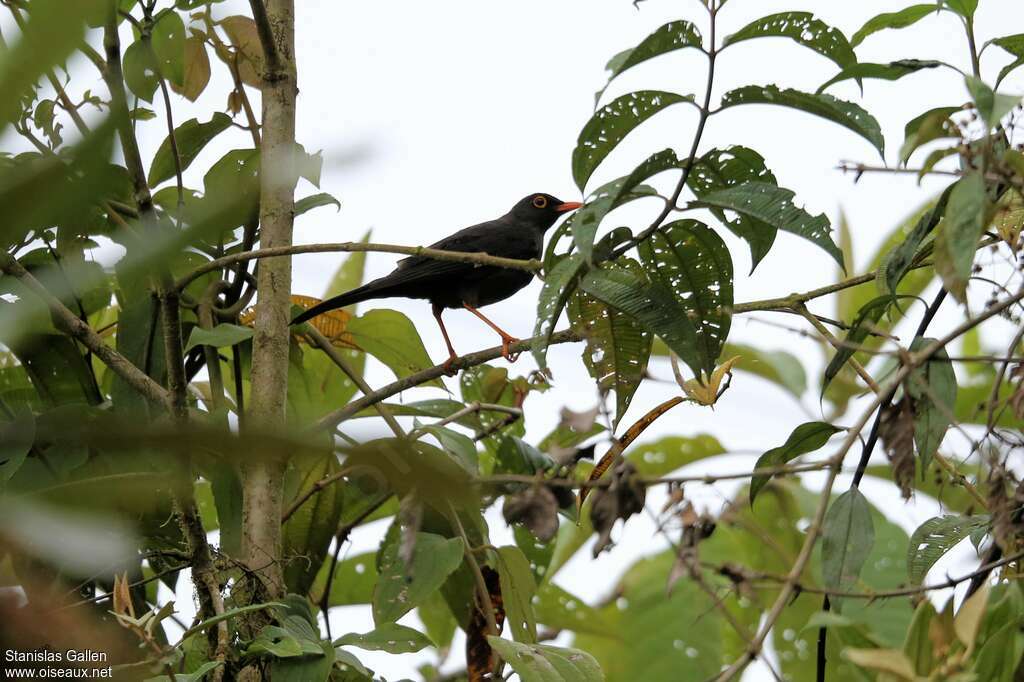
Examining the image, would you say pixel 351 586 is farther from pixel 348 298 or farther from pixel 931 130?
pixel 931 130

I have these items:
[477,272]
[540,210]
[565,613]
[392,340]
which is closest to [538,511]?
[392,340]

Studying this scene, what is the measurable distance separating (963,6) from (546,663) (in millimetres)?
1619

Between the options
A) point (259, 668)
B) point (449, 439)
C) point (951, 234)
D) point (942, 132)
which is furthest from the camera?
point (449, 439)

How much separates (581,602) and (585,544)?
0.62 metres

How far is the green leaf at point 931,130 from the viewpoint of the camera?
1.92m

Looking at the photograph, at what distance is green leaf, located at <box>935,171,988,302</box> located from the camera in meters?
1.62

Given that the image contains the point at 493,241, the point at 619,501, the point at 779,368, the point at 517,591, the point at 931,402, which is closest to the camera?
the point at 619,501

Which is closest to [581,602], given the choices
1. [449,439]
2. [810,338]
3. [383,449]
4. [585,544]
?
[585,544]

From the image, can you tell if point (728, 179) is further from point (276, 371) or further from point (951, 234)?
point (276, 371)

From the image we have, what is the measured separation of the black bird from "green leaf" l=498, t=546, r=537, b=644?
1348mm

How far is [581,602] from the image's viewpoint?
13.1 ft

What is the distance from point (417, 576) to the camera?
2.76 m

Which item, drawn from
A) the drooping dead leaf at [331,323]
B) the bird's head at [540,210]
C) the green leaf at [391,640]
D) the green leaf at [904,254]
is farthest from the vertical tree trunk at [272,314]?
the bird's head at [540,210]

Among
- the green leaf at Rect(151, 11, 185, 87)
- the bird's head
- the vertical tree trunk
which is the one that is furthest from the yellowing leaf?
the bird's head
